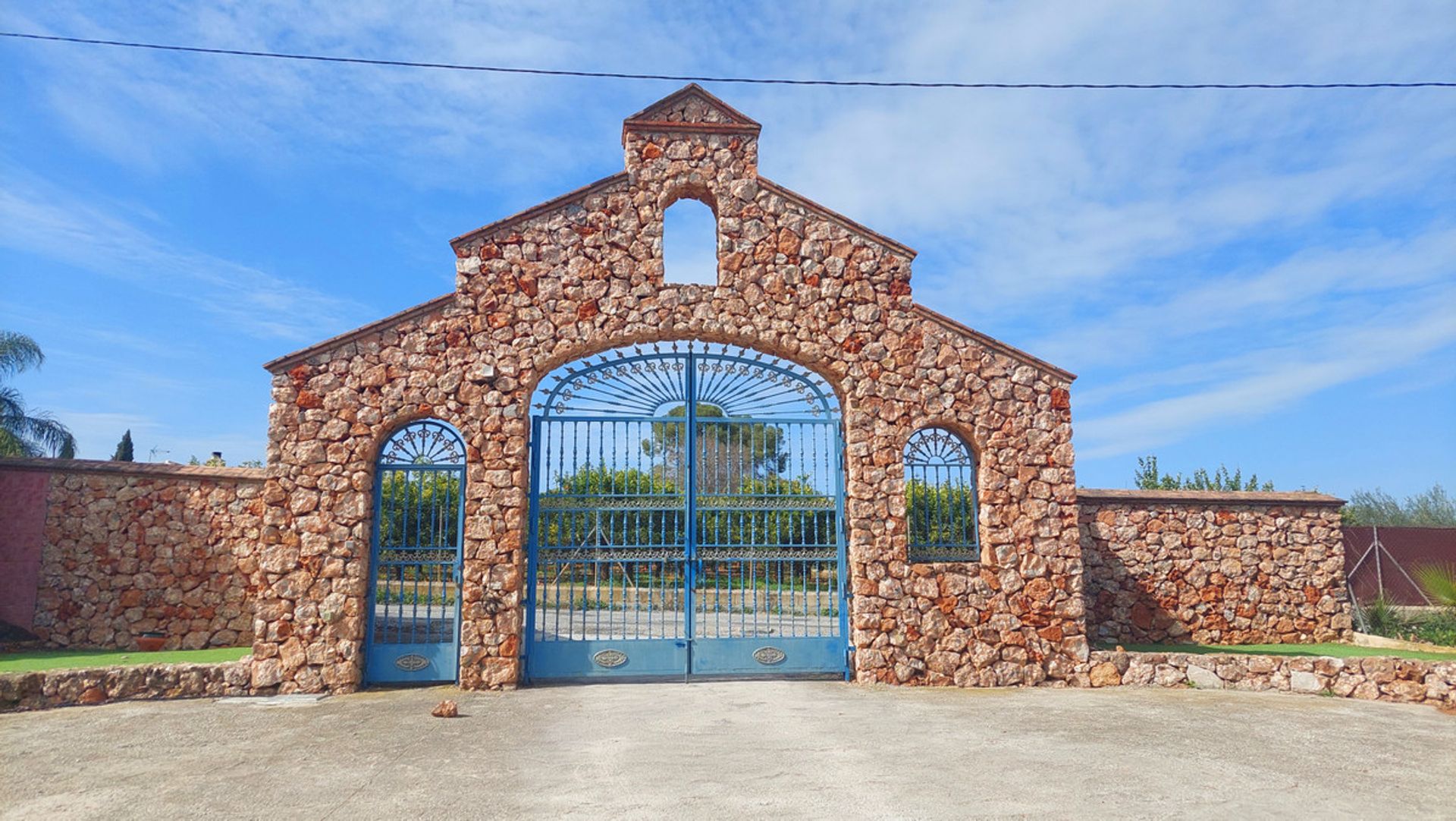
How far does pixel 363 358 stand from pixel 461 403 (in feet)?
3.87

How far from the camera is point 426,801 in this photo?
554cm

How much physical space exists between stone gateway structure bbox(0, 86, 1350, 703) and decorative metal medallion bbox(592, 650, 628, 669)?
27mm

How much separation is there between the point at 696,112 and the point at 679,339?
109 inches

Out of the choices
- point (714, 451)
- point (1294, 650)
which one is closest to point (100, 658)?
point (714, 451)

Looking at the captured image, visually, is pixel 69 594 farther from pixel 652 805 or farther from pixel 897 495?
pixel 897 495

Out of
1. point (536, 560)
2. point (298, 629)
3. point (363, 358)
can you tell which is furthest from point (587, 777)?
point (363, 358)

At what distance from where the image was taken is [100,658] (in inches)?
380

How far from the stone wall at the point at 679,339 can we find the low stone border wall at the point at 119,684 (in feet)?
1.05

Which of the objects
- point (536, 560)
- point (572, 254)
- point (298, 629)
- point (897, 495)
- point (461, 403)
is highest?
point (572, 254)

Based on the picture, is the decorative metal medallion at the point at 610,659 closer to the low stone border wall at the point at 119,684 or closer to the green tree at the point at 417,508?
the green tree at the point at 417,508

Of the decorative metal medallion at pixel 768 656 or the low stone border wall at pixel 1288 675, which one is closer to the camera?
the low stone border wall at pixel 1288 675

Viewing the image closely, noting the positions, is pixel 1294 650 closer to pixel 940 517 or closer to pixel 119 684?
pixel 940 517

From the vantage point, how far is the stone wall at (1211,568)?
11961mm

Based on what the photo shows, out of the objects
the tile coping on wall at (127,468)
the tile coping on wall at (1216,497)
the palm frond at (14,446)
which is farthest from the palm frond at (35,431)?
the tile coping on wall at (1216,497)
